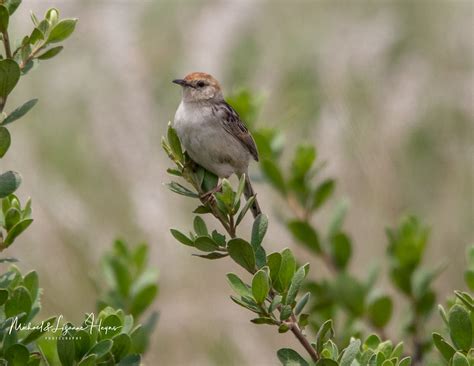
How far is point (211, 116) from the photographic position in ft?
13.4

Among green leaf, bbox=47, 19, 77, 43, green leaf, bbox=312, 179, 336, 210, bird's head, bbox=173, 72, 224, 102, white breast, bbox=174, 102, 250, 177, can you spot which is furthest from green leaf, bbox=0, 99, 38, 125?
bird's head, bbox=173, 72, 224, 102

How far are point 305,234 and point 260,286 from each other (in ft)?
5.00

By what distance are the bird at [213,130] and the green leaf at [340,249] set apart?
1.31 ft

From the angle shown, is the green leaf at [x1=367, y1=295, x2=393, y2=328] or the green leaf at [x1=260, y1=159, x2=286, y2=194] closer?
the green leaf at [x1=367, y1=295, x2=393, y2=328]

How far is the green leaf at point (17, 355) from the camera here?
2.14m

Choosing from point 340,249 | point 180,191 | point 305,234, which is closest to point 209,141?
point 305,234

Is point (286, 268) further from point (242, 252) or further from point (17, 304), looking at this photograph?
point (17, 304)

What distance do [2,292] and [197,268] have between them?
11.8 ft

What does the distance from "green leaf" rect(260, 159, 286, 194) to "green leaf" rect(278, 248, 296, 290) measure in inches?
58.0

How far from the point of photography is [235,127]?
13.3 ft

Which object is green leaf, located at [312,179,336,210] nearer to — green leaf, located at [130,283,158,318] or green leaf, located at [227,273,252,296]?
green leaf, located at [130,283,158,318]

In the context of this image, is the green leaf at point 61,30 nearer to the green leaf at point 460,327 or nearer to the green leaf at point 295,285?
the green leaf at point 295,285

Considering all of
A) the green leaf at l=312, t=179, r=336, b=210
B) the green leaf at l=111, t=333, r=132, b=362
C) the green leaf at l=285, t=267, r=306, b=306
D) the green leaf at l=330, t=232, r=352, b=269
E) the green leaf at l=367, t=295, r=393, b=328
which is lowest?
the green leaf at l=367, t=295, r=393, b=328

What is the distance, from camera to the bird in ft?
12.4
